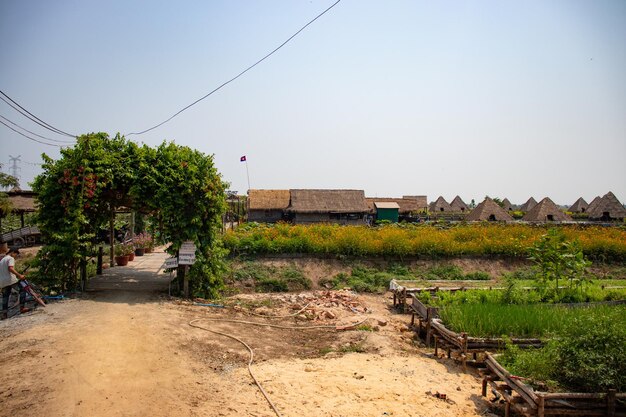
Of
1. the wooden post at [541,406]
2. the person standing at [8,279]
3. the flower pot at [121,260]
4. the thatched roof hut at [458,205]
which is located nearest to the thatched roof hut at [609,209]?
the thatched roof hut at [458,205]

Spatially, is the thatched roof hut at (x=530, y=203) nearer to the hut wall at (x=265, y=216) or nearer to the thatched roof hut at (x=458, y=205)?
the thatched roof hut at (x=458, y=205)

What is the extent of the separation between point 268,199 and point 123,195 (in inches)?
Result: 949

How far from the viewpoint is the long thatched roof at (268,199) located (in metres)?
36.4

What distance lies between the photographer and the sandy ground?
600cm

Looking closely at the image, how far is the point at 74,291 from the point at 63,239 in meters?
1.66

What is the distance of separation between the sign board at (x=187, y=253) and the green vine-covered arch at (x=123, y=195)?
0.17 metres

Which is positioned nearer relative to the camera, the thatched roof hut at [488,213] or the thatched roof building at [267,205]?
the thatched roof hut at [488,213]

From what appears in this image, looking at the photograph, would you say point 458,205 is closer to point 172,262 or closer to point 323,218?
point 323,218

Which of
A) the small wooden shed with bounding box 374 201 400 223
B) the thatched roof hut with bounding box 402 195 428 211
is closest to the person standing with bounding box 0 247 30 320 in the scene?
the small wooden shed with bounding box 374 201 400 223

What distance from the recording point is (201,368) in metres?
7.32

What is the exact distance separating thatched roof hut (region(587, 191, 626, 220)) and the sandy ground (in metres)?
35.5

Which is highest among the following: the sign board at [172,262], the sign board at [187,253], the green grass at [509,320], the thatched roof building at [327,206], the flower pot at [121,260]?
the thatched roof building at [327,206]

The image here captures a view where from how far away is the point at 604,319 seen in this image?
21.0ft

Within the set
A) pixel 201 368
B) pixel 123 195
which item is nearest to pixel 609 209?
pixel 123 195
